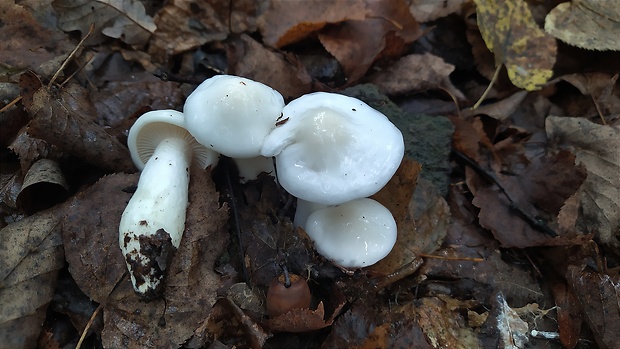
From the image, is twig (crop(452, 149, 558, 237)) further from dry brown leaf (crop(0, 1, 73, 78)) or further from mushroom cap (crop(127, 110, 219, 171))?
dry brown leaf (crop(0, 1, 73, 78))

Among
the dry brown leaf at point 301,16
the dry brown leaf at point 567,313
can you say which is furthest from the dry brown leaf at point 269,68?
the dry brown leaf at point 567,313

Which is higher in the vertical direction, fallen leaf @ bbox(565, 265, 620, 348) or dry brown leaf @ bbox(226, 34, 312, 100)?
dry brown leaf @ bbox(226, 34, 312, 100)

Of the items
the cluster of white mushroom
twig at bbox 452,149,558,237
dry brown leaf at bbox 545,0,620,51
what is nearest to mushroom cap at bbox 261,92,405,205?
the cluster of white mushroom

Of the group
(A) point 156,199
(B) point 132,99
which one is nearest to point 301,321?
(A) point 156,199

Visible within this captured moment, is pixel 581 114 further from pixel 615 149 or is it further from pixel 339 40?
pixel 339 40

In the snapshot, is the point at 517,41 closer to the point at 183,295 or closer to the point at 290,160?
the point at 290,160

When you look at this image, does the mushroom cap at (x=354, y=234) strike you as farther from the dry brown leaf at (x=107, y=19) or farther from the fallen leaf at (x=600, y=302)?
the dry brown leaf at (x=107, y=19)
